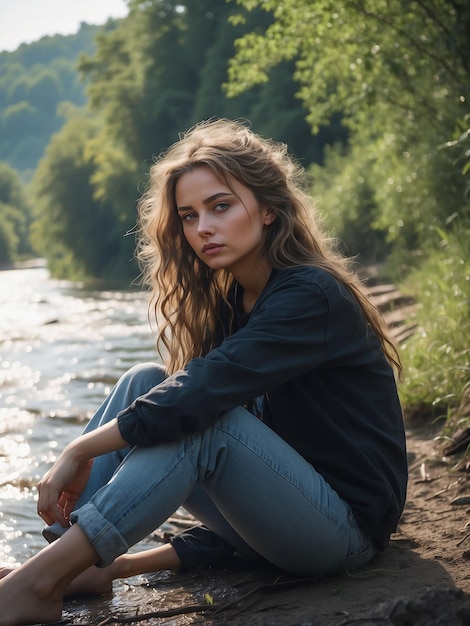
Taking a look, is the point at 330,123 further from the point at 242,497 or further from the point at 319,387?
the point at 242,497

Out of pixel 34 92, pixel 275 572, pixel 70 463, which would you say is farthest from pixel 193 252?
pixel 34 92

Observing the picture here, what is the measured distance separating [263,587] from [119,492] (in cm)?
48


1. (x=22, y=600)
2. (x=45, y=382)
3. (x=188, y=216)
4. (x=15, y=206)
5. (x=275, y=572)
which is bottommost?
(x=45, y=382)

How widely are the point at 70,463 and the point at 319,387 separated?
0.66 meters

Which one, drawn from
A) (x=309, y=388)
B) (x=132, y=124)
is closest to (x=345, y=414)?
(x=309, y=388)

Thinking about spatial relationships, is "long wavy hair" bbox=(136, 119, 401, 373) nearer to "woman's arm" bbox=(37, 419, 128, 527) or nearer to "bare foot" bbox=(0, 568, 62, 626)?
"woman's arm" bbox=(37, 419, 128, 527)

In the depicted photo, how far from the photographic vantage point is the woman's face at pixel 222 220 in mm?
2502

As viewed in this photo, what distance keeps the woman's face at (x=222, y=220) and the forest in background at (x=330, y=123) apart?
1560 mm

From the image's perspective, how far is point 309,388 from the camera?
91.6 inches

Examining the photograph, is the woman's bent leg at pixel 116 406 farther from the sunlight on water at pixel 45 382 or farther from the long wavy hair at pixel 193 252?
the sunlight on water at pixel 45 382

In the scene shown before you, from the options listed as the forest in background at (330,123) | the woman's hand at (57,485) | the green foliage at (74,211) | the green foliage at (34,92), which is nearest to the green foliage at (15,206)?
the green foliage at (74,211)

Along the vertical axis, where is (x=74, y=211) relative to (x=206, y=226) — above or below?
above

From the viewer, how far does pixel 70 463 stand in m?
2.24

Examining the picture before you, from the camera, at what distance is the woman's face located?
2502 millimetres
